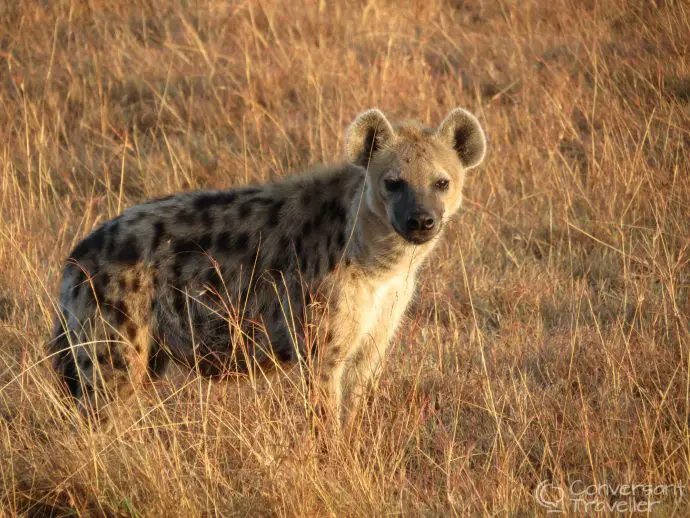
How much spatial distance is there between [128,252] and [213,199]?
1.43 feet

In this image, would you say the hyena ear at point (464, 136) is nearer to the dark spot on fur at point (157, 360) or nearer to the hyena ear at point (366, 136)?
the hyena ear at point (366, 136)

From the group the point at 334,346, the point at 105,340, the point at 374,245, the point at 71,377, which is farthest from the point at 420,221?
the point at 71,377

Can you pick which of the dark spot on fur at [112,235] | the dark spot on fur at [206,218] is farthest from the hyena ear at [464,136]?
the dark spot on fur at [112,235]

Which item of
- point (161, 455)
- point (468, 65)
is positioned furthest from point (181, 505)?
point (468, 65)

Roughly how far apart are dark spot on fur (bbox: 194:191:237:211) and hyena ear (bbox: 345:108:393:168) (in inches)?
19.8

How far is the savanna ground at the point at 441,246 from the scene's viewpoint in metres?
3.18

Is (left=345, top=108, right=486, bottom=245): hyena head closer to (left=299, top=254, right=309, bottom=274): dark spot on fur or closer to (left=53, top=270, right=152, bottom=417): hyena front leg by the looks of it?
(left=299, top=254, right=309, bottom=274): dark spot on fur

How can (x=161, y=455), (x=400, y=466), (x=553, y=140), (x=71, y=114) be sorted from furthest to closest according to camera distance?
(x=71, y=114) → (x=553, y=140) → (x=400, y=466) → (x=161, y=455)

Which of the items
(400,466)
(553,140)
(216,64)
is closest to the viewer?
(400,466)

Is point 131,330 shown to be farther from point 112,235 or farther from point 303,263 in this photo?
point 303,263

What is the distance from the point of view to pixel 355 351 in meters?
3.74

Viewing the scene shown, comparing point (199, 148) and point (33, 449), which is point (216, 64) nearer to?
point (199, 148)

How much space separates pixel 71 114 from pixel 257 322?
386cm

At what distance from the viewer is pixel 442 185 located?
152 inches
